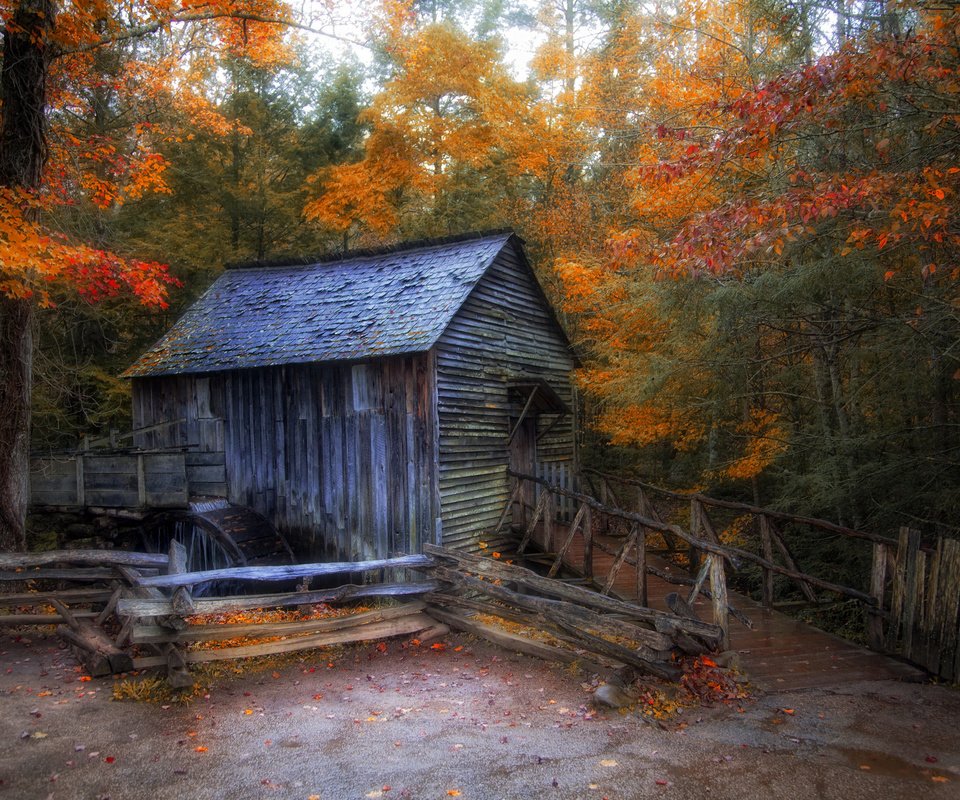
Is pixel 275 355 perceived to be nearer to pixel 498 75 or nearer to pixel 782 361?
pixel 782 361

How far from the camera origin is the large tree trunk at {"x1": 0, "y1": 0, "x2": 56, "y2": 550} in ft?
29.0

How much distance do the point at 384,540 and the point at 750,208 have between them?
7.42 m

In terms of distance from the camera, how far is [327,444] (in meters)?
12.5

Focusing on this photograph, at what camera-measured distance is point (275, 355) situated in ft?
41.4

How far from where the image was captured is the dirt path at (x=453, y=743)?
4.94 meters

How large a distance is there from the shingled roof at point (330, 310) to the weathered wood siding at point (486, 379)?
0.53 metres

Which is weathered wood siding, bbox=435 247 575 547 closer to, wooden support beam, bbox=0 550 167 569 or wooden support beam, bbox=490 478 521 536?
wooden support beam, bbox=490 478 521 536

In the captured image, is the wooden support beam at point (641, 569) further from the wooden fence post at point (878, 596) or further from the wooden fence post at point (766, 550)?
the wooden fence post at point (878, 596)

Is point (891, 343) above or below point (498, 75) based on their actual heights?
below

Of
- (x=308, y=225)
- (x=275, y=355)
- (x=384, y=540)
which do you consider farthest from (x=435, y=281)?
(x=308, y=225)

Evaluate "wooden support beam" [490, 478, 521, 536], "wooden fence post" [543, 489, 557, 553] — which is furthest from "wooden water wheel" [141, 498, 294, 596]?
"wooden fence post" [543, 489, 557, 553]

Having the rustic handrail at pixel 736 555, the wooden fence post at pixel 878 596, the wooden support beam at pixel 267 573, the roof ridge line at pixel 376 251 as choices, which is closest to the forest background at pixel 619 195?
the wooden fence post at pixel 878 596

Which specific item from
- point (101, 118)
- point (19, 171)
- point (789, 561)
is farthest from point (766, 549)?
point (101, 118)

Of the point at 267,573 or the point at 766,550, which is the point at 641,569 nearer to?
the point at 766,550
